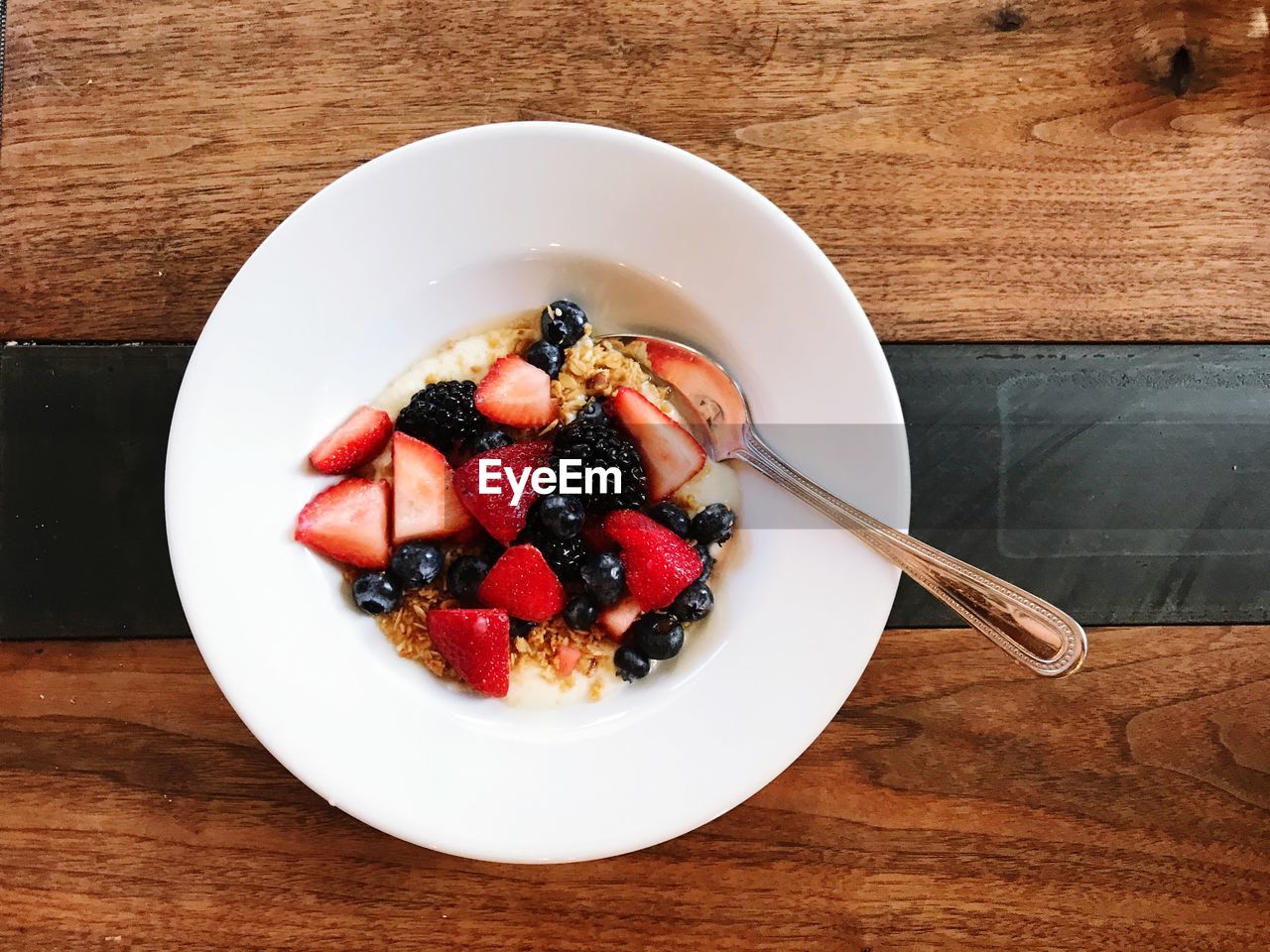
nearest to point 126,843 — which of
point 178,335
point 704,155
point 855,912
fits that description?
point 178,335

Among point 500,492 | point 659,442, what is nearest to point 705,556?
point 659,442

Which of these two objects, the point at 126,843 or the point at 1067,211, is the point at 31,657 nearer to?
the point at 126,843

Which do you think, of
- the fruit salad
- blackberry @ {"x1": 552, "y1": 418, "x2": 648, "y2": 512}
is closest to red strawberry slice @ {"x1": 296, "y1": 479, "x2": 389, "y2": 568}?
the fruit salad

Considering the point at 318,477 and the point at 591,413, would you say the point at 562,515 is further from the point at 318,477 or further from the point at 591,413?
the point at 318,477

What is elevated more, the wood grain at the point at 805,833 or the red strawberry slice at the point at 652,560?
the red strawberry slice at the point at 652,560

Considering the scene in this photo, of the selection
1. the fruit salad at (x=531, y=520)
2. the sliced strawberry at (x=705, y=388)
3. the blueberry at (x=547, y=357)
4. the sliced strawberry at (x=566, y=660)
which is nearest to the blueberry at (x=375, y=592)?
the fruit salad at (x=531, y=520)

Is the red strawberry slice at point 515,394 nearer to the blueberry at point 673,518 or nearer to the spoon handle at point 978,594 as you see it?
the blueberry at point 673,518
